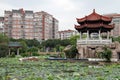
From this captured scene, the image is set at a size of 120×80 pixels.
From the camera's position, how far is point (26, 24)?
9631 cm

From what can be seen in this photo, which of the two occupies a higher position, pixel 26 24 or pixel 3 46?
pixel 26 24

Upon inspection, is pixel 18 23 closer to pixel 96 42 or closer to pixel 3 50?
pixel 3 50

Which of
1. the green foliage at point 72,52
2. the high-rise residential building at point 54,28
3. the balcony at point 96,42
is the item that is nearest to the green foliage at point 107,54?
the balcony at point 96,42

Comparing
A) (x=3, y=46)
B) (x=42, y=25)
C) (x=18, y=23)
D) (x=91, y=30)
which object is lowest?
(x=3, y=46)

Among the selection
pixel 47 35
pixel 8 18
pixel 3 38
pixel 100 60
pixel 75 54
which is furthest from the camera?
pixel 47 35

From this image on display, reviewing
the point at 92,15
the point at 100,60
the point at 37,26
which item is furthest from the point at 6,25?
the point at 100,60

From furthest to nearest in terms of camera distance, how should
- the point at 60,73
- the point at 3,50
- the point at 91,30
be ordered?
the point at 3,50, the point at 91,30, the point at 60,73

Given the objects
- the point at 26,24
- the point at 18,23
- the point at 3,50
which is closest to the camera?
the point at 3,50

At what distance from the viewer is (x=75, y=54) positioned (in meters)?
33.6

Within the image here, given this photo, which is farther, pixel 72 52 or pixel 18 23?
pixel 18 23

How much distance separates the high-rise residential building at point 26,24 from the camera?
94.9m

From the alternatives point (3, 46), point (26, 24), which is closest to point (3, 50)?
point (3, 46)

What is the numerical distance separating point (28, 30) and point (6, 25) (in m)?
6.86

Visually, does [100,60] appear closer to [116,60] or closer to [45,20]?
[116,60]
